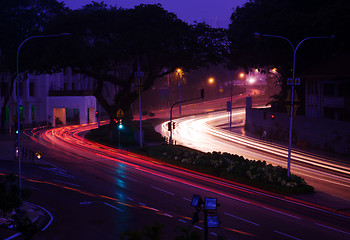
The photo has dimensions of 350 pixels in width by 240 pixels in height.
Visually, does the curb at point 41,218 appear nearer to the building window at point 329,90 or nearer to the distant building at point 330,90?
the distant building at point 330,90

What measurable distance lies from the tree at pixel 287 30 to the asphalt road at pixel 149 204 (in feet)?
82.8

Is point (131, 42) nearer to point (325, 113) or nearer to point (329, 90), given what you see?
point (329, 90)

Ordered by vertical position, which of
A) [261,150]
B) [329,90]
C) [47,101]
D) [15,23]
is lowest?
[261,150]

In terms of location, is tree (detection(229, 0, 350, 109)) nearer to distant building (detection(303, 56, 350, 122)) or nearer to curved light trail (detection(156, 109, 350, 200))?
distant building (detection(303, 56, 350, 122))

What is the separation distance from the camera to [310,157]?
4416 centimetres

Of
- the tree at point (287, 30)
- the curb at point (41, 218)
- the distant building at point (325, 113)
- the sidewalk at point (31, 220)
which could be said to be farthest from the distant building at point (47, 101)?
the sidewalk at point (31, 220)

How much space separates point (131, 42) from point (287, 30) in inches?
748

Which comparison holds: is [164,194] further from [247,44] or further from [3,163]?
[247,44]

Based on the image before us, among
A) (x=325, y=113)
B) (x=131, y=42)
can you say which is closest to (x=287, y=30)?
(x=325, y=113)

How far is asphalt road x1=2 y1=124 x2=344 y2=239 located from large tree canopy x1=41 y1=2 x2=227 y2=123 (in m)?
15.7

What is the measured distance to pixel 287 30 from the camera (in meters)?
53.3

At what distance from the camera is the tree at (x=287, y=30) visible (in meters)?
49.5

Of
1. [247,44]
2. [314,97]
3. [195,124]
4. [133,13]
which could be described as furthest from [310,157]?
[195,124]

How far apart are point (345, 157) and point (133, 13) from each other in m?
30.0
